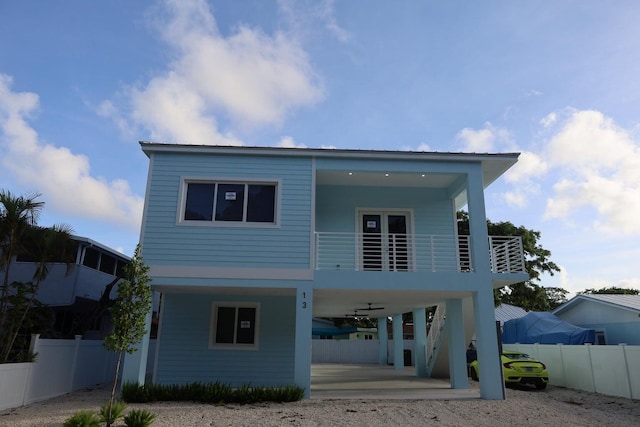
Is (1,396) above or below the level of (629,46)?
below

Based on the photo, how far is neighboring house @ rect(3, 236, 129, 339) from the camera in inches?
706

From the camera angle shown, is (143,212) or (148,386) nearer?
(148,386)

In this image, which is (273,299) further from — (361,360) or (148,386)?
(361,360)

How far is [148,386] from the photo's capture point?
36.8 ft

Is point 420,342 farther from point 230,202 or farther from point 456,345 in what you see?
point 230,202

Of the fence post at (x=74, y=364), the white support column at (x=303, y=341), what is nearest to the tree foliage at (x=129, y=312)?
the white support column at (x=303, y=341)

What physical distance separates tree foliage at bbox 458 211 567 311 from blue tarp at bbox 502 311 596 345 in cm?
435

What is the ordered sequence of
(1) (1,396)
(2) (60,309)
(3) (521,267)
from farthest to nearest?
(2) (60,309)
(3) (521,267)
(1) (1,396)

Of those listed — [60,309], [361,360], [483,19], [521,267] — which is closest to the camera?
[483,19]

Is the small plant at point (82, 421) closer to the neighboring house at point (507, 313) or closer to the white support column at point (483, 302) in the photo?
the white support column at point (483, 302)

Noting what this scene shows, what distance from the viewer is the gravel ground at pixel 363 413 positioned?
912 cm

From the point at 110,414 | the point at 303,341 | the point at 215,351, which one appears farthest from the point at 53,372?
the point at 303,341

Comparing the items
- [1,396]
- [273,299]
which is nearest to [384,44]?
[273,299]

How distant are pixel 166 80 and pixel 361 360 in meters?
23.3
